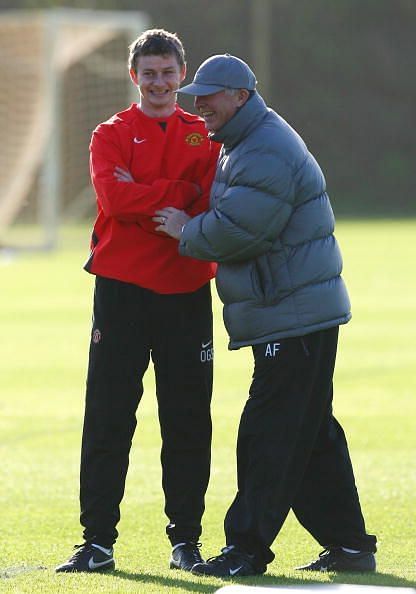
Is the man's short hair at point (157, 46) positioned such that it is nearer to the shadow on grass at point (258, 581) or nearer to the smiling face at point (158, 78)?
the smiling face at point (158, 78)

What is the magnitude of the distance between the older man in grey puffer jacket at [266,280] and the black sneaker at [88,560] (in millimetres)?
354

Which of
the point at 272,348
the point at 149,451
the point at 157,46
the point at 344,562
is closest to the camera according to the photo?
the point at 272,348

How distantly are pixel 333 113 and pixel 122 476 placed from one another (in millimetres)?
40962

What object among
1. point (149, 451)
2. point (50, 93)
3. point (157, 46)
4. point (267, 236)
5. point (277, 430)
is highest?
point (50, 93)

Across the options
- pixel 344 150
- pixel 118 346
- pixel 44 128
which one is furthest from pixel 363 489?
pixel 344 150

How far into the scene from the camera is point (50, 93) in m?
24.2

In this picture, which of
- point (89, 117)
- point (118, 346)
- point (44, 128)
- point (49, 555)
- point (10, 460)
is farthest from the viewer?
point (89, 117)

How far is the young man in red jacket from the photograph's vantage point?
5336 mm

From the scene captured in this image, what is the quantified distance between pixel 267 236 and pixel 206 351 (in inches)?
25.8

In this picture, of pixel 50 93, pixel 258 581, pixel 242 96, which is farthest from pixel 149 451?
pixel 50 93

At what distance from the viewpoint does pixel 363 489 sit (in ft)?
23.2

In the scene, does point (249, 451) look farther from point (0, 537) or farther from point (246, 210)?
point (0, 537)

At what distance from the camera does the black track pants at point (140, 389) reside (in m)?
5.37

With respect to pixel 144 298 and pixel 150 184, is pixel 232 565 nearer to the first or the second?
pixel 144 298
